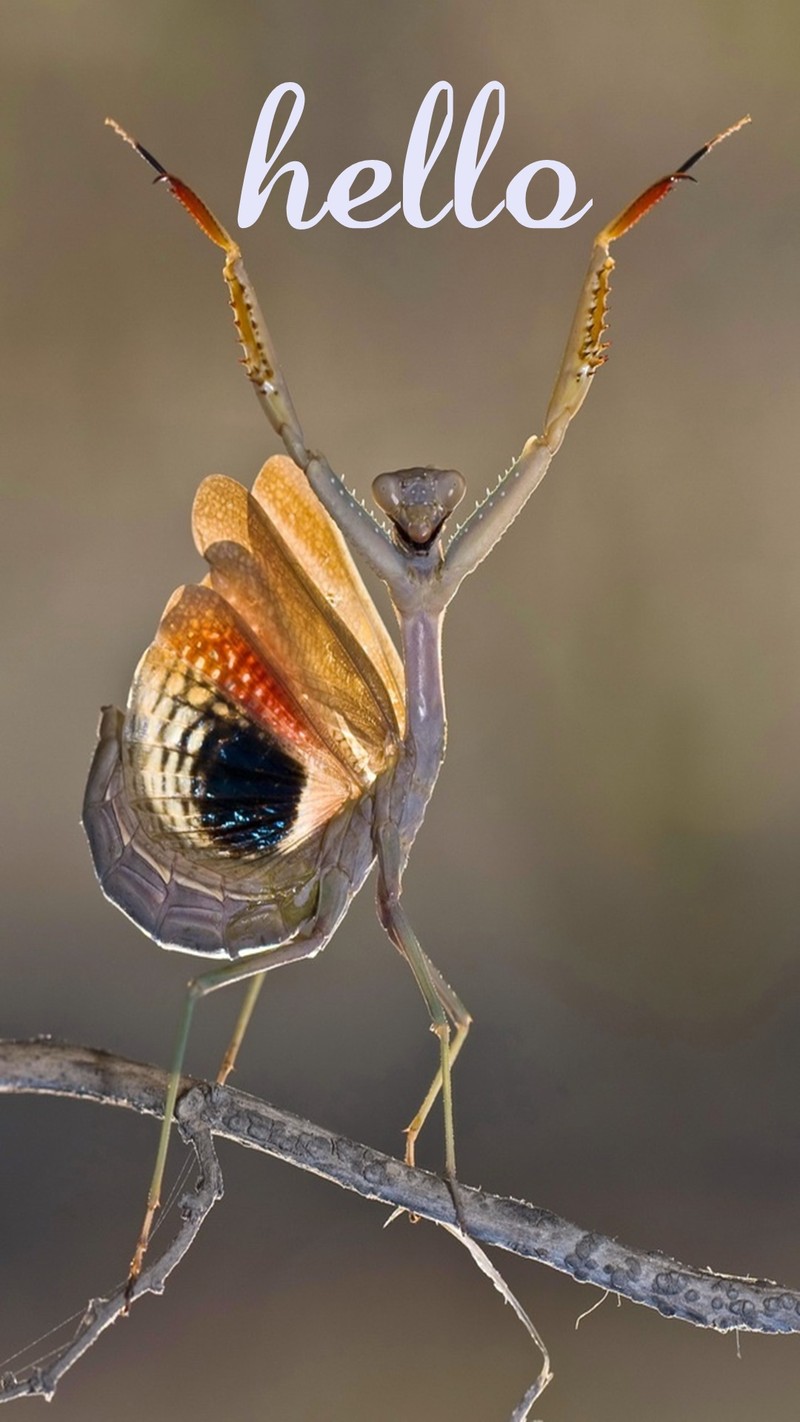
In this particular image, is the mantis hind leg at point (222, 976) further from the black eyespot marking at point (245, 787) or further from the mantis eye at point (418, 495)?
the mantis eye at point (418, 495)

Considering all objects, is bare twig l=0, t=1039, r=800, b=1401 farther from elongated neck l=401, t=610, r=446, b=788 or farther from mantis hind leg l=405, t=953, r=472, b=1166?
elongated neck l=401, t=610, r=446, b=788

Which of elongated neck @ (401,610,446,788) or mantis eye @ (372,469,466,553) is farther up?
mantis eye @ (372,469,466,553)

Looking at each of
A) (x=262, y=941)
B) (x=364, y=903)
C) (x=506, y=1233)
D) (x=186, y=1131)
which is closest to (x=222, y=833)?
(x=262, y=941)

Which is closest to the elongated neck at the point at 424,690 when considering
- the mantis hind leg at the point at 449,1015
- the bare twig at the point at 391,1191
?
the mantis hind leg at the point at 449,1015

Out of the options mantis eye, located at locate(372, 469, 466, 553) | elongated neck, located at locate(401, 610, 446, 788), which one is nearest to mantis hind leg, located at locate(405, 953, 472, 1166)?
elongated neck, located at locate(401, 610, 446, 788)

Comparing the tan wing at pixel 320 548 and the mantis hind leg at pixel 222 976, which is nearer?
the mantis hind leg at pixel 222 976

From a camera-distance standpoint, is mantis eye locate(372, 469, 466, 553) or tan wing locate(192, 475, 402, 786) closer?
mantis eye locate(372, 469, 466, 553)

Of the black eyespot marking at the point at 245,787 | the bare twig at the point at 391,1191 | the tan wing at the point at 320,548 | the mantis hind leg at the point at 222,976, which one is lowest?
the bare twig at the point at 391,1191

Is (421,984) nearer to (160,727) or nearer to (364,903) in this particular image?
(160,727)
